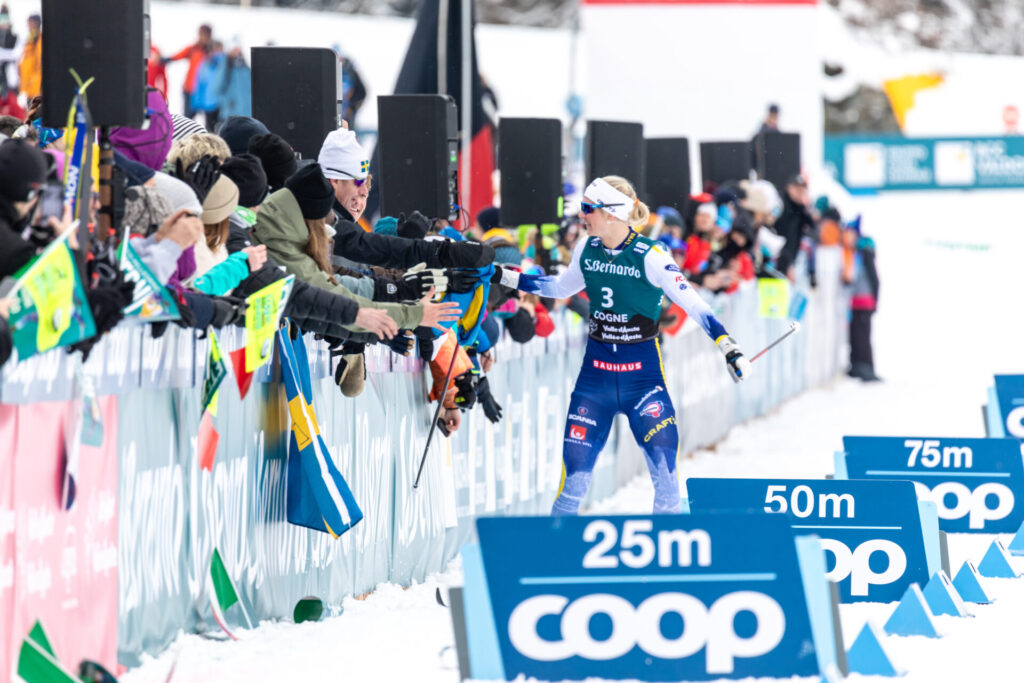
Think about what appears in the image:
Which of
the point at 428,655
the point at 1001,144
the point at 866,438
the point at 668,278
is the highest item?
the point at 1001,144

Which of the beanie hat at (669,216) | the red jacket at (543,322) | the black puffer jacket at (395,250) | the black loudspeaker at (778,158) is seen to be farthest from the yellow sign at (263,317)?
the black loudspeaker at (778,158)

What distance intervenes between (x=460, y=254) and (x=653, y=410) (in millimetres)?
1208

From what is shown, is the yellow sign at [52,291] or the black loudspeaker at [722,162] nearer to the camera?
the yellow sign at [52,291]

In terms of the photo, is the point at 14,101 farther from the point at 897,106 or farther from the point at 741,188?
the point at 897,106

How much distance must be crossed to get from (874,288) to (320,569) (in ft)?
44.6

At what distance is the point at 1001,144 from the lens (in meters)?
34.4

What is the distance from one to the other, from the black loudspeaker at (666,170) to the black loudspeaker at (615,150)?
2493 millimetres

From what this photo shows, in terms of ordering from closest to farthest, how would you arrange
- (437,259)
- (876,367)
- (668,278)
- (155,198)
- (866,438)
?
(155,198) < (437,259) < (668,278) < (866,438) < (876,367)

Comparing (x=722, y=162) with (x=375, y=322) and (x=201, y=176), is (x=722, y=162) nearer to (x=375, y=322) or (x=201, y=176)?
(x=375, y=322)

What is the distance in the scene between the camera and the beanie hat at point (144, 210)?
5.66 metres

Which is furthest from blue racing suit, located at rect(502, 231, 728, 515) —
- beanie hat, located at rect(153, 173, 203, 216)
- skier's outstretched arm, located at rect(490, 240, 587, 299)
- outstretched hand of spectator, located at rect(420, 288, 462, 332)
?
beanie hat, located at rect(153, 173, 203, 216)

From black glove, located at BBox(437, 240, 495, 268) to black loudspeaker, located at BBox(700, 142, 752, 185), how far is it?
907 centimetres

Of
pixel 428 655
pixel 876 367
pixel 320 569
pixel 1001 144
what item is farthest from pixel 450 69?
pixel 1001 144

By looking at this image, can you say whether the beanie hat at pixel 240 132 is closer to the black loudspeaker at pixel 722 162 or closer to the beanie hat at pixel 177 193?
the beanie hat at pixel 177 193
